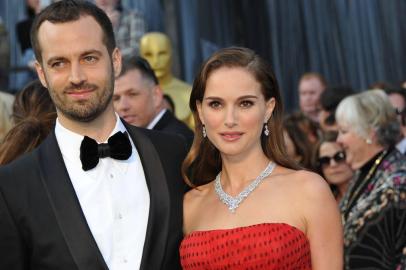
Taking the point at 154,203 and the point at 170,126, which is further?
the point at 170,126

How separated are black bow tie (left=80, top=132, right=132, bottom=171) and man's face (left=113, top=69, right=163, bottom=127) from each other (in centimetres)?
191

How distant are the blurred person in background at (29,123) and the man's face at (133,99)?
900 millimetres

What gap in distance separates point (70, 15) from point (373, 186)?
2583 millimetres

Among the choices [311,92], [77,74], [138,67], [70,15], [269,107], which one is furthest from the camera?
[311,92]

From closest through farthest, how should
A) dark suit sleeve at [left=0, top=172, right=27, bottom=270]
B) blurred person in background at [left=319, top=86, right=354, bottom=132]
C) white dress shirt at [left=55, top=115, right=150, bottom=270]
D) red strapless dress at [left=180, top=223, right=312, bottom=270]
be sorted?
dark suit sleeve at [left=0, top=172, right=27, bottom=270] → white dress shirt at [left=55, top=115, right=150, bottom=270] → red strapless dress at [left=180, top=223, right=312, bottom=270] → blurred person in background at [left=319, top=86, right=354, bottom=132]

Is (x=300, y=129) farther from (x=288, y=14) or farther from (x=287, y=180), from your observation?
Answer: (x=287, y=180)

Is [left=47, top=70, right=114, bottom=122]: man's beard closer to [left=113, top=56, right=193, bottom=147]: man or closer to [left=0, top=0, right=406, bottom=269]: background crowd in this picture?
[left=0, top=0, right=406, bottom=269]: background crowd

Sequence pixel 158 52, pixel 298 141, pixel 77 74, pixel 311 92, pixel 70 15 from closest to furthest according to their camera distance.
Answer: pixel 77 74 < pixel 70 15 < pixel 298 141 < pixel 158 52 < pixel 311 92

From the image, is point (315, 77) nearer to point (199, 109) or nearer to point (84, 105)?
point (199, 109)

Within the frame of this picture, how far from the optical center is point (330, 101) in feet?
24.1

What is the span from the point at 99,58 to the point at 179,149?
60 cm

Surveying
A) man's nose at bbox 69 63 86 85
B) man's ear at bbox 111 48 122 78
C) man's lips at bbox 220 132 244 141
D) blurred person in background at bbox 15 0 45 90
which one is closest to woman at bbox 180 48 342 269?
man's lips at bbox 220 132 244 141

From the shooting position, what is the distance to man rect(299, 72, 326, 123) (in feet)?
26.7

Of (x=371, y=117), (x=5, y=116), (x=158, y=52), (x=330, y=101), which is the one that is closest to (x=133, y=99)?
(x=5, y=116)
